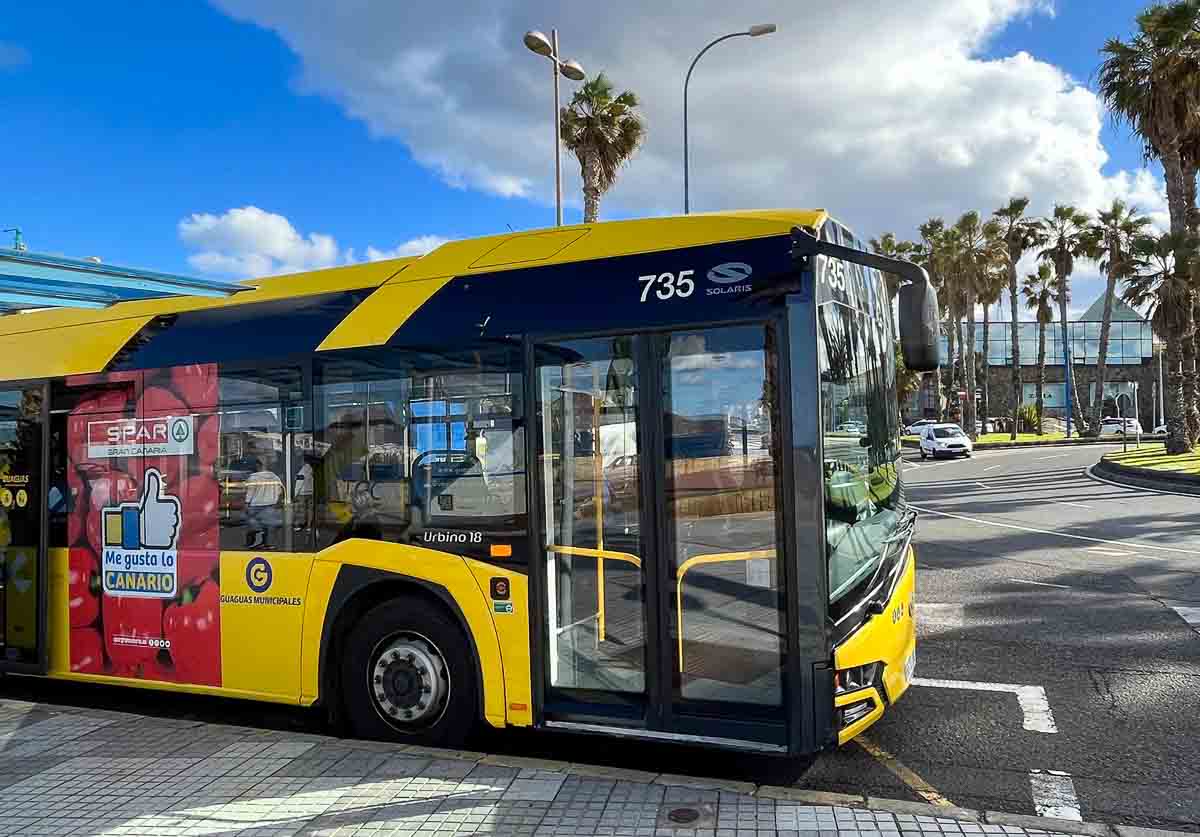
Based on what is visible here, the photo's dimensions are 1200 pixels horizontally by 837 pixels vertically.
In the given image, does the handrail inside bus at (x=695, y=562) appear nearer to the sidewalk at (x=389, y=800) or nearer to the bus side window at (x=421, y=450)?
the sidewalk at (x=389, y=800)

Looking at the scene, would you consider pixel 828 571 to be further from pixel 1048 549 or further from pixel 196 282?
pixel 1048 549

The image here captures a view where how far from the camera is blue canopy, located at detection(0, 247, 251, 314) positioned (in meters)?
5.26

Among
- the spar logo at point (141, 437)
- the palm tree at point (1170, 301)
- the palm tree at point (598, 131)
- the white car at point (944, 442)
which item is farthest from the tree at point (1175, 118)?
the spar logo at point (141, 437)

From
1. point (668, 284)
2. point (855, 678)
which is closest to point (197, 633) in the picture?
point (668, 284)

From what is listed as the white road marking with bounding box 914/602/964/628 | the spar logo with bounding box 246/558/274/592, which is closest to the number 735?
the spar logo with bounding box 246/558/274/592

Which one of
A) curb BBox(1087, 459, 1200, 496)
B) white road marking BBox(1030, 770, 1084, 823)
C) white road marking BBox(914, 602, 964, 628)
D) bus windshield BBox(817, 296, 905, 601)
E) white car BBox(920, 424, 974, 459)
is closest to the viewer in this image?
white road marking BBox(1030, 770, 1084, 823)

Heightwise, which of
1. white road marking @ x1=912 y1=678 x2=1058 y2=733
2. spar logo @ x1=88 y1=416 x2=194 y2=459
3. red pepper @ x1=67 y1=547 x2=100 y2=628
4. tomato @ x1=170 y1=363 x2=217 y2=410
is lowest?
white road marking @ x1=912 y1=678 x2=1058 y2=733

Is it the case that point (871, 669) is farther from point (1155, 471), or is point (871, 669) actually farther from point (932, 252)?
point (932, 252)

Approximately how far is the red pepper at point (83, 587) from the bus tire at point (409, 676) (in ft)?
7.08

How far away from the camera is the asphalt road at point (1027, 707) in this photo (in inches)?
187

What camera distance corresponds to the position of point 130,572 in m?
6.17

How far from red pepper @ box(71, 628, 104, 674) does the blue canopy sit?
7.63ft

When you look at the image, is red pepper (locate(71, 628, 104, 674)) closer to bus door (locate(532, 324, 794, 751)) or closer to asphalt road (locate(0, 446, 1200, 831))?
asphalt road (locate(0, 446, 1200, 831))

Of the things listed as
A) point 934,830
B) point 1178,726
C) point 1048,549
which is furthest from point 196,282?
point 1048,549
